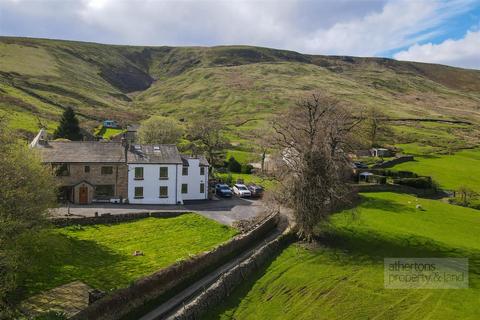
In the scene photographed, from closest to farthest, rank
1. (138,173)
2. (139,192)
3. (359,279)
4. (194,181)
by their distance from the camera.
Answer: (359,279)
(138,173)
(139,192)
(194,181)

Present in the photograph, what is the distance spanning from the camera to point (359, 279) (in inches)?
1260

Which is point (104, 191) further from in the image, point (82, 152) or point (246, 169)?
point (246, 169)

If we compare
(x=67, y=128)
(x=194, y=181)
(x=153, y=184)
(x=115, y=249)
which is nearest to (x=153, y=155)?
(x=153, y=184)

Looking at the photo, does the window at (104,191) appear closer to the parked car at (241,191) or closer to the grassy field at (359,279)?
the parked car at (241,191)

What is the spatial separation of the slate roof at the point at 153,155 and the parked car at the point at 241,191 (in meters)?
11.0

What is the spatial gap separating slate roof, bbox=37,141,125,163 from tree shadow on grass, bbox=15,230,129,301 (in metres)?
18.2

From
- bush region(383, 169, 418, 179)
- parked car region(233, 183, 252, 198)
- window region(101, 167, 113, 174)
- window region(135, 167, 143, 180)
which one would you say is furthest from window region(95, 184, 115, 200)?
bush region(383, 169, 418, 179)

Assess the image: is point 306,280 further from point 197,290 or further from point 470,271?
point 470,271

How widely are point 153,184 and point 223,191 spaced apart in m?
11.2

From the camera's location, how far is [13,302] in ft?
78.5

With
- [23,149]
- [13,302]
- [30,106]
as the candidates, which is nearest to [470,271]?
[13,302]

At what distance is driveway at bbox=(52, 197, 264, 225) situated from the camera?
1807 inches

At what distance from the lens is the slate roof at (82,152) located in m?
51.1

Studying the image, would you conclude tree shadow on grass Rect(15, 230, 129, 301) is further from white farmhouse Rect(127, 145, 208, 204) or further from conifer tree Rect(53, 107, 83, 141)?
conifer tree Rect(53, 107, 83, 141)
